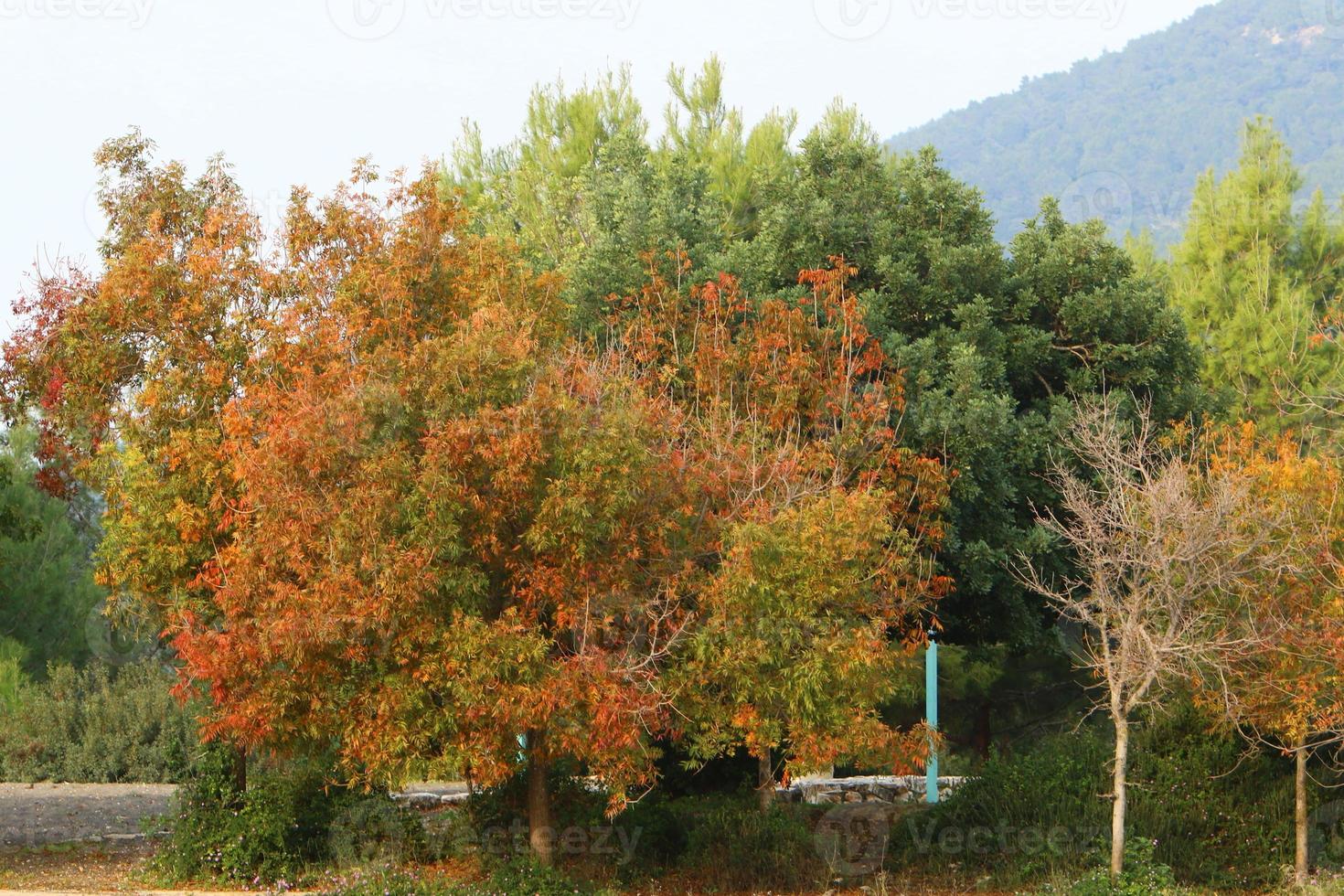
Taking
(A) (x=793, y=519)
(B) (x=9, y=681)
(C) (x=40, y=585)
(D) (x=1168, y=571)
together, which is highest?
(A) (x=793, y=519)

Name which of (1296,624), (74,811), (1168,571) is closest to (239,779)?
(74,811)

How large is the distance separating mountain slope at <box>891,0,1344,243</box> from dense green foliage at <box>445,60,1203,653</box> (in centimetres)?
10775

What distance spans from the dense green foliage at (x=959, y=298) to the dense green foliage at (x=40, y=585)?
630 inches

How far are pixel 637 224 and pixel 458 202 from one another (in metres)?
2.32

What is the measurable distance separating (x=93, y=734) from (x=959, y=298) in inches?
662

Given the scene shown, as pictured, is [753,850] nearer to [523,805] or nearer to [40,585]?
[523,805]

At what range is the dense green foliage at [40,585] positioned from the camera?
29.6 m

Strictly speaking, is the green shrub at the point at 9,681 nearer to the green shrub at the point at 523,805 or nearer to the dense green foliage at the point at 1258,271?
the green shrub at the point at 523,805

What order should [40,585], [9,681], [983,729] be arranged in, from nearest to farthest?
[9,681], [983,729], [40,585]

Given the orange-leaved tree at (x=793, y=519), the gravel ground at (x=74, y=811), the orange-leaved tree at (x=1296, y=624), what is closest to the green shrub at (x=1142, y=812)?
the orange-leaved tree at (x=1296, y=624)

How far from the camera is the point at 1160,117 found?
6156 inches

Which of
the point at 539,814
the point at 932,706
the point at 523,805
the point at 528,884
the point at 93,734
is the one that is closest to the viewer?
the point at 528,884

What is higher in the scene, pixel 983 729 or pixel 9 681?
pixel 9 681

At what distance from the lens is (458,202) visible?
16.7 m
